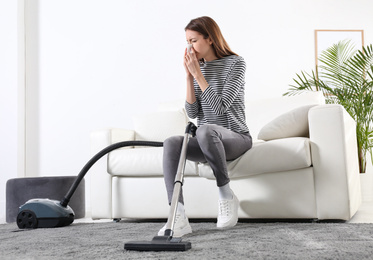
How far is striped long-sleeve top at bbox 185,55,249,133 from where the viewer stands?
2393 millimetres

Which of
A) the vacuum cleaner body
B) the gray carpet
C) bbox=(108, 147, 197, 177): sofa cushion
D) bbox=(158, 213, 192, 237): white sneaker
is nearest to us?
the gray carpet

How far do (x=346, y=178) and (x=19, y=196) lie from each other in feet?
6.91

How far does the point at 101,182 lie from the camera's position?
3016mm

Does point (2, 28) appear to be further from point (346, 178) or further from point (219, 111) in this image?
point (346, 178)

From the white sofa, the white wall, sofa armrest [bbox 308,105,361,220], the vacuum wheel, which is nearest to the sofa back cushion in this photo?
the white sofa

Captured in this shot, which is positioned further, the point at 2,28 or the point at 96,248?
the point at 2,28

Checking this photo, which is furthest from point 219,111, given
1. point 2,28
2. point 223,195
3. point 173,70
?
point 2,28

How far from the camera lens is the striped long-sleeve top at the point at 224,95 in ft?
7.85

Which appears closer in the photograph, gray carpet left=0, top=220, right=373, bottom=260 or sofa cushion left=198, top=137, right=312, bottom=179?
gray carpet left=0, top=220, right=373, bottom=260

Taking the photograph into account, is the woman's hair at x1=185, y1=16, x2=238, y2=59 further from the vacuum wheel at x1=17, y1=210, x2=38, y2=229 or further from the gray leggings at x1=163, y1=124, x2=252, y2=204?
the vacuum wheel at x1=17, y1=210, x2=38, y2=229

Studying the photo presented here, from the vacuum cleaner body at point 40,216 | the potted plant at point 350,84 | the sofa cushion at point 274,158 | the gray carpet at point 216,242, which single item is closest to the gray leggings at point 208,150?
the sofa cushion at point 274,158

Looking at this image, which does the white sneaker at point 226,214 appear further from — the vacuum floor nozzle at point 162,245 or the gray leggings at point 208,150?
the vacuum floor nozzle at point 162,245

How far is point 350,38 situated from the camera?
456 centimetres

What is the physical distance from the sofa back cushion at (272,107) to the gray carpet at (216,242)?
1.19 m
